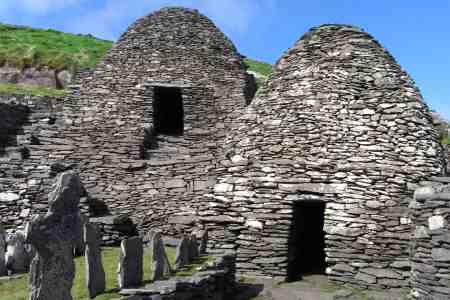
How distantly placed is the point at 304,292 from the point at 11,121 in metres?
13.6

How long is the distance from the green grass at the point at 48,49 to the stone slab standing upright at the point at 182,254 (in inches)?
813

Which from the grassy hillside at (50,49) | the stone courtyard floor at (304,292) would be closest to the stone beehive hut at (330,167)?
the stone courtyard floor at (304,292)

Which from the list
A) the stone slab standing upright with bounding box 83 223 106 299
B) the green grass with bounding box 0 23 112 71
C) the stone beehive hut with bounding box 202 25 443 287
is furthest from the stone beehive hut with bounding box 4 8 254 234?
the green grass with bounding box 0 23 112 71

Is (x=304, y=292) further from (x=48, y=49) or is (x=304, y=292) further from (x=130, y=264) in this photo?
(x=48, y=49)

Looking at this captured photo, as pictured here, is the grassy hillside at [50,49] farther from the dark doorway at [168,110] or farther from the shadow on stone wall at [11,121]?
the shadow on stone wall at [11,121]

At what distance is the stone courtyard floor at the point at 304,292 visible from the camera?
30.7 feet

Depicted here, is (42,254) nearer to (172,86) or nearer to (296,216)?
(296,216)

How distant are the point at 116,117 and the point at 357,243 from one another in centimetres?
1041

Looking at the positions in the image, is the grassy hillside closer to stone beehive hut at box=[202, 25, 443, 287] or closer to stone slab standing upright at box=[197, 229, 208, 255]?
stone beehive hut at box=[202, 25, 443, 287]

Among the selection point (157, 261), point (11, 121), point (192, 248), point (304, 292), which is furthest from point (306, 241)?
point (11, 121)

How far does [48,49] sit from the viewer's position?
29.9 metres

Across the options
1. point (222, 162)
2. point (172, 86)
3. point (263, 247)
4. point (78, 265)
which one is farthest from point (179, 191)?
point (172, 86)

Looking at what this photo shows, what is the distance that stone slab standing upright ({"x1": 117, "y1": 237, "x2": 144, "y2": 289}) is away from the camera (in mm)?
6801

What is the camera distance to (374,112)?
11.9 metres
